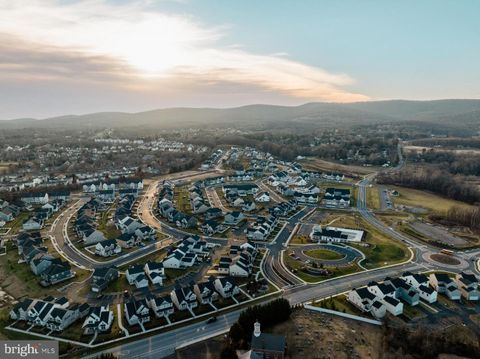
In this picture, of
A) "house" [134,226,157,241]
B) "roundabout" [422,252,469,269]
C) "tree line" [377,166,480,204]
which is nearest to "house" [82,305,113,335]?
"house" [134,226,157,241]

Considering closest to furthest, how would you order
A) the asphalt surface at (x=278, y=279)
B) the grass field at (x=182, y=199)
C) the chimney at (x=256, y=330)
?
the chimney at (x=256, y=330)
the asphalt surface at (x=278, y=279)
the grass field at (x=182, y=199)

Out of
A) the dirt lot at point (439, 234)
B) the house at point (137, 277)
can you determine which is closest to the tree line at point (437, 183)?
the dirt lot at point (439, 234)

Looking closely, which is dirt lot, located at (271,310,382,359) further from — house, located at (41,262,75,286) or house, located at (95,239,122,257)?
house, located at (95,239,122,257)

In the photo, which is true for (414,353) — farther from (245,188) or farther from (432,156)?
(432,156)

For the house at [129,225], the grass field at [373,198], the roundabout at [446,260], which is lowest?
the roundabout at [446,260]

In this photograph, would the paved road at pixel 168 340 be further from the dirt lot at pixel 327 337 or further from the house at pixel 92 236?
the house at pixel 92 236

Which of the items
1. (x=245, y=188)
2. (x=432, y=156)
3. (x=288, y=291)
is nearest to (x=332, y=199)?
(x=245, y=188)
